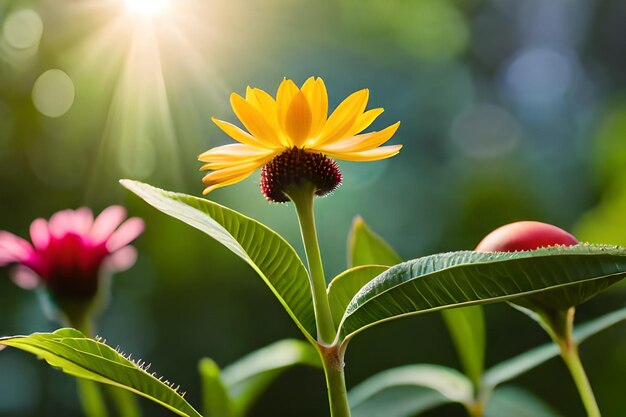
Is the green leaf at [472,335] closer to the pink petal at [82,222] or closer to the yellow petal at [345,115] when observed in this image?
the yellow petal at [345,115]

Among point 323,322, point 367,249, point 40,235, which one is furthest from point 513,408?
point 40,235

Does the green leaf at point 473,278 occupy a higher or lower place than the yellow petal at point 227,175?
lower

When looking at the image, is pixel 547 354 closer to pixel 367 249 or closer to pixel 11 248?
pixel 367 249

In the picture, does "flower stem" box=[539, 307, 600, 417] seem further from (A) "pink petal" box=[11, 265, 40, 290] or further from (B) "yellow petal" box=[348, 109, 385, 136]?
(A) "pink petal" box=[11, 265, 40, 290]

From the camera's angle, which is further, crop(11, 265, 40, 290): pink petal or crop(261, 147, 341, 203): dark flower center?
crop(11, 265, 40, 290): pink petal

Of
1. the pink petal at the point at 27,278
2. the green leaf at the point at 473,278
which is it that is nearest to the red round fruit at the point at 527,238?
the green leaf at the point at 473,278

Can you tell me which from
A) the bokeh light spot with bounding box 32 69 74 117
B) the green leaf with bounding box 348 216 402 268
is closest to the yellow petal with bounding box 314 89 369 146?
the green leaf with bounding box 348 216 402 268
